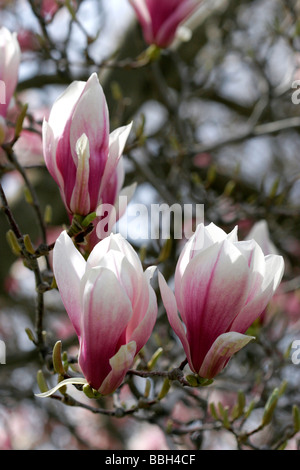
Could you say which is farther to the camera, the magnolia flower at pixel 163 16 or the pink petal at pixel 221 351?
the magnolia flower at pixel 163 16

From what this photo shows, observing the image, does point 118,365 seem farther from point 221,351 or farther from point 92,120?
point 92,120

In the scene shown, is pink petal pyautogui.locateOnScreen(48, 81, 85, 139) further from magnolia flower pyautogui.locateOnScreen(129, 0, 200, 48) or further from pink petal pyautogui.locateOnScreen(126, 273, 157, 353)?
magnolia flower pyautogui.locateOnScreen(129, 0, 200, 48)

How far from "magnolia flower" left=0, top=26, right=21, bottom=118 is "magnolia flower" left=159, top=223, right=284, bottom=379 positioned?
0.37 m

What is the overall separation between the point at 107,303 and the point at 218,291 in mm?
128

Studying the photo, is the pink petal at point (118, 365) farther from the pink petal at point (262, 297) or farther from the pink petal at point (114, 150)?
the pink petal at point (114, 150)

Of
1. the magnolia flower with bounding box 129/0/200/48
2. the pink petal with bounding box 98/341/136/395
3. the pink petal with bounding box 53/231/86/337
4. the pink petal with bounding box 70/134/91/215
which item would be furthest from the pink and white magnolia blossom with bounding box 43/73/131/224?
the magnolia flower with bounding box 129/0/200/48

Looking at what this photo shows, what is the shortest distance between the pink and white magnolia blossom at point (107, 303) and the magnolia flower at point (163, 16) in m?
0.78

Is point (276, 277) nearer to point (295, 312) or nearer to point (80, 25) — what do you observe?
point (80, 25)

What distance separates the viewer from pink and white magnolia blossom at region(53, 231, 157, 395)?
2.08 feet

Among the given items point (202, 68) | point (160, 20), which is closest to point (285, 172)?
point (202, 68)

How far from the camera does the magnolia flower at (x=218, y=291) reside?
66 centimetres

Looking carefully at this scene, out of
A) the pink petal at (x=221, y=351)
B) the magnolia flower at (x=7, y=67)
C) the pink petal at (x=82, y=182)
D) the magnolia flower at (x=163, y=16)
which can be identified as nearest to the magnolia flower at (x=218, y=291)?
the pink petal at (x=221, y=351)

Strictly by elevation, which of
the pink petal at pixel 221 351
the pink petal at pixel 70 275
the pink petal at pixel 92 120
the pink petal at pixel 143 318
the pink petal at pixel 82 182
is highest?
the pink petal at pixel 92 120
